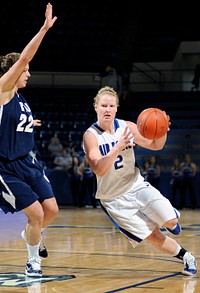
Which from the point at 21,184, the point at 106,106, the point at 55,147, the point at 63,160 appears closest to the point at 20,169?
the point at 21,184

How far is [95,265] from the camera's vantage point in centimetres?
666

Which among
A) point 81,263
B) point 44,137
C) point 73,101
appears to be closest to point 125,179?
point 81,263

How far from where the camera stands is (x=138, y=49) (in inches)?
996

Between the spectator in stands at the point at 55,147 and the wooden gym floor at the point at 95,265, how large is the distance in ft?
28.4

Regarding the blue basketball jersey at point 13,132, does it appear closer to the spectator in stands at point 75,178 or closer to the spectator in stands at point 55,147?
the spectator in stands at point 75,178

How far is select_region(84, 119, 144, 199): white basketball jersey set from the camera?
6.00 m

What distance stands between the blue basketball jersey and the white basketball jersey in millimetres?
632

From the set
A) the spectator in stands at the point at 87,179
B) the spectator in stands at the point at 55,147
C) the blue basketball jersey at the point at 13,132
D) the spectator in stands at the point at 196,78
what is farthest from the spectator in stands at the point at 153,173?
the blue basketball jersey at the point at 13,132

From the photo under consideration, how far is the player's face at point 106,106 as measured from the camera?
19.7ft

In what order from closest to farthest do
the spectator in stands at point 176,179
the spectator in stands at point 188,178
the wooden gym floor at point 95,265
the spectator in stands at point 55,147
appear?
1. the wooden gym floor at point 95,265
2. the spectator in stands at point 188,178
3. the spectator in stands at point 176,179
4. the spectator in stands at point 55,147

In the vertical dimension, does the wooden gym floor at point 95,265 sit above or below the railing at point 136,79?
below

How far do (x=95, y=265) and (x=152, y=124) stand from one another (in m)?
1.69

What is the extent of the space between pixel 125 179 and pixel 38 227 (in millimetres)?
900

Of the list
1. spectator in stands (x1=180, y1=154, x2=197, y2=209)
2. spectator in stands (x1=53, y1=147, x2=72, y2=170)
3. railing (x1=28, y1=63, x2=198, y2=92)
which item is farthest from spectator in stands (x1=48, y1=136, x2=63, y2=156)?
railing (x1=28, y1=63, x2=198, y2=92)
